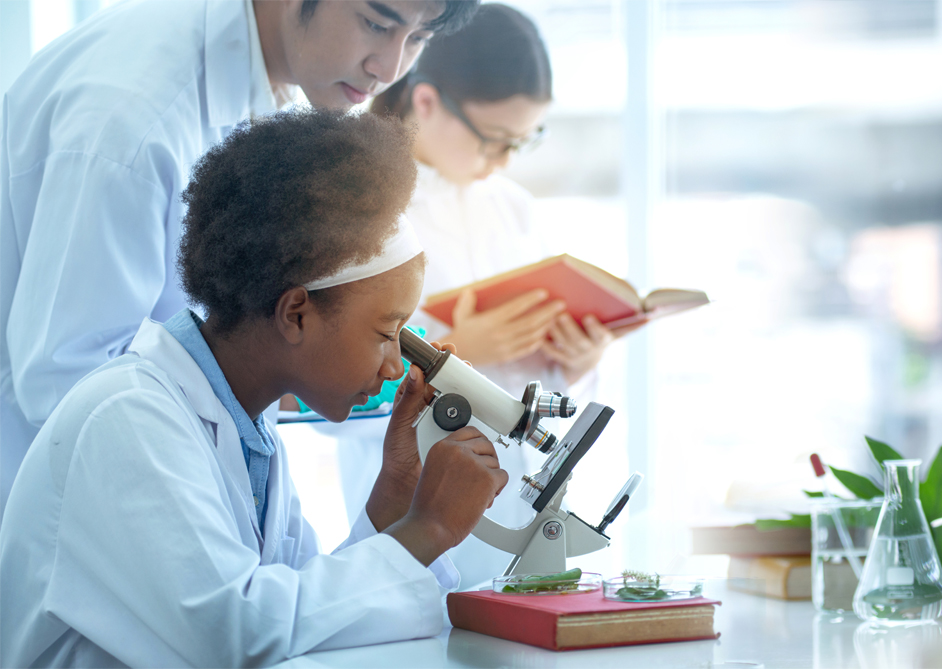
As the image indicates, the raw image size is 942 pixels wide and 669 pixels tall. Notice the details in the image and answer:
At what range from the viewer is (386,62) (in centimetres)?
151

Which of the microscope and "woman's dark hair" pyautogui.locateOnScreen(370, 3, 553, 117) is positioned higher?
"woman's dark hair" pyautogui.locateOnScreen(370, 3, 553, 117)

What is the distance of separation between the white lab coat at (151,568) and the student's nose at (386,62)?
80 centimetres

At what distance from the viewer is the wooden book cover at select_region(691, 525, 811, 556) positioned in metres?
1.26

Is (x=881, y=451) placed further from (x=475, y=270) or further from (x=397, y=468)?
(x=475, y=270)

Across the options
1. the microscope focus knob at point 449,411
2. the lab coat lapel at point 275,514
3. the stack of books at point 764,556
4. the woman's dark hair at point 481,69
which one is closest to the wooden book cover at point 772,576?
the stack of books at point 764,556

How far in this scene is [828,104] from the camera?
2.73 metres

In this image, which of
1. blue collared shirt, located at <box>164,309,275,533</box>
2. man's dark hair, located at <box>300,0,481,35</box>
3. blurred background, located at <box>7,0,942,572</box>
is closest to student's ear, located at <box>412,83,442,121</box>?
man's dark hair, located at <box>300,0,481,35</box>

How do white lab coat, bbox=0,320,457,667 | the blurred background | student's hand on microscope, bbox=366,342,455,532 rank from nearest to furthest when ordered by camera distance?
white lab coat, bbox=0,320,457,667 → student's hand on microscope, bbox=366,342,455,532 → the blurred background

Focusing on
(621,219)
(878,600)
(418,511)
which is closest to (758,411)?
(621,219)

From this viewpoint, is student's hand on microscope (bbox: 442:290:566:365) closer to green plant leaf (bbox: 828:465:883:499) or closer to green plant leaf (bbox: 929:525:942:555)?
green plant leaf (bbox: 828:465:883:499)

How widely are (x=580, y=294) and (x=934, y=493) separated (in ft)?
2.33

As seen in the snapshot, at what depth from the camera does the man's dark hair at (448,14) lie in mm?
1454

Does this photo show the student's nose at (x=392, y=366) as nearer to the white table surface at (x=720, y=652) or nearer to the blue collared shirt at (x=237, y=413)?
the blue collared shirt at (x=237, y=413)

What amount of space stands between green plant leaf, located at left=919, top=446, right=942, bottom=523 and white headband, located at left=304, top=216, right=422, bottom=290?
0.82m
